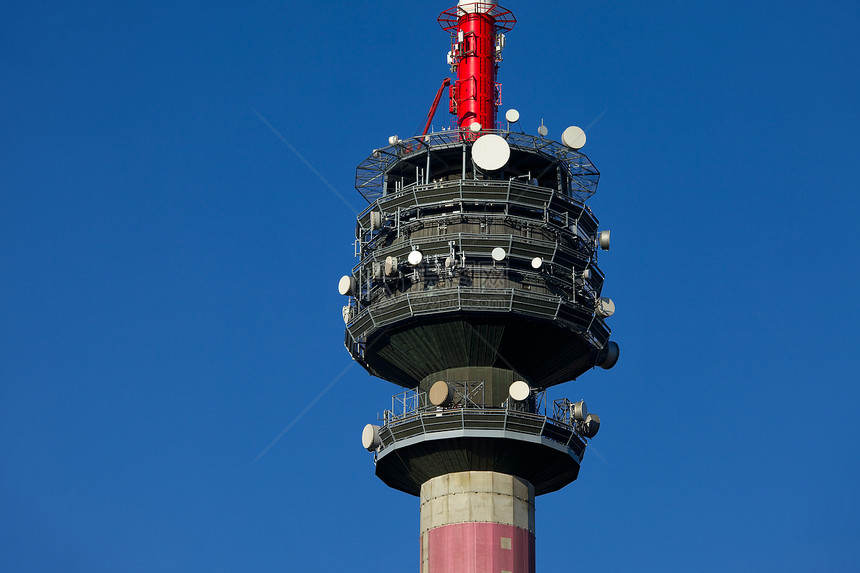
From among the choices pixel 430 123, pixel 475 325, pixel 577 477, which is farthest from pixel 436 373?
pixel 430 123

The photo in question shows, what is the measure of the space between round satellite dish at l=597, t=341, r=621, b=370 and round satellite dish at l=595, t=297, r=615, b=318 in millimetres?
2894

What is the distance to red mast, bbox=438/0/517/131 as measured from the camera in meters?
96.9

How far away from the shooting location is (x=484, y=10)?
100312 millimetres

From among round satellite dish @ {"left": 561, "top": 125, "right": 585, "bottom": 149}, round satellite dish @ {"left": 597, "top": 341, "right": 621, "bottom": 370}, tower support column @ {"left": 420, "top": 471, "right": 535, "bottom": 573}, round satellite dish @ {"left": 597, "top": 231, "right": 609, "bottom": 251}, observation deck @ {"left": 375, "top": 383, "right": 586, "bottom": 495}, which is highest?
round satellite dish @ {"left": 561, "top": 125, "right": 585, "bottom": 149}

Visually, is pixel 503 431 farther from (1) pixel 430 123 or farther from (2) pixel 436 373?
(1) pixel 430 123

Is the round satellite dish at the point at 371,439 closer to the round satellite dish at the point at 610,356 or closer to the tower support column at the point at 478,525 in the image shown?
the tower support column at the point at 478,525

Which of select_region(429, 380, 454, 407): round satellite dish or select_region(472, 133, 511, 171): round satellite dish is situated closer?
select_region(429, 380, 454, 407): round satellite dish

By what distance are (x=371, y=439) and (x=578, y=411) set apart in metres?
11.4

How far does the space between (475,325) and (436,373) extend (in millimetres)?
4036

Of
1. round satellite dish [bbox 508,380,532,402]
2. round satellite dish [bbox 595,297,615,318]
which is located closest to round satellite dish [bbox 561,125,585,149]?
round satellite dish [bbox 595,297,615,318]

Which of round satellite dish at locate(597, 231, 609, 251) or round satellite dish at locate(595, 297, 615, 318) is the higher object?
round satellite dish at locate(597, 231, 609, 251)

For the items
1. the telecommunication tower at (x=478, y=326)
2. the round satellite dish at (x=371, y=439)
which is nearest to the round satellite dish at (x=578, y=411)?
the telecommunication tower at (x=478, y=326)

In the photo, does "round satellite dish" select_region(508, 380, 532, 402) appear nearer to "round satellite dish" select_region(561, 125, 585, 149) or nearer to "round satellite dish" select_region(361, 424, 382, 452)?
"round satellite dish" select_region(361, 424, 382, 452)

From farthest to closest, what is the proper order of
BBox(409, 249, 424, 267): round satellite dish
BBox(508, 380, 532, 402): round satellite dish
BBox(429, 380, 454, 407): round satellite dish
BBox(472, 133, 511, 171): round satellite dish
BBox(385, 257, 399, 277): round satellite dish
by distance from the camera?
BBox(472, 133, 511, 171): round satellite dish < BBox(385, 257, 399, 277): round satellite dish < BBox(409, 249, 424, 267): round satellite dish < BBox(429, 380, 454, 407): round satellite dish < BBox(508, 380, 532, 402): round satellite dish
